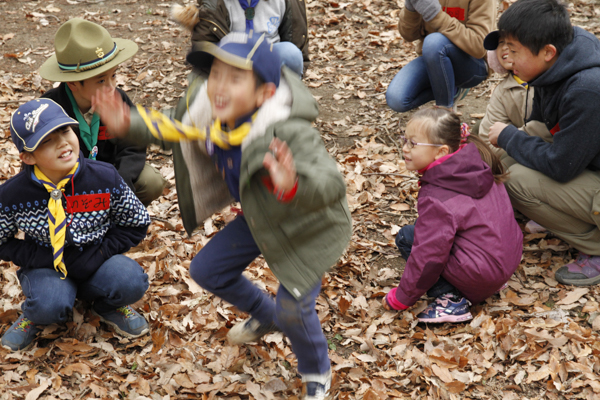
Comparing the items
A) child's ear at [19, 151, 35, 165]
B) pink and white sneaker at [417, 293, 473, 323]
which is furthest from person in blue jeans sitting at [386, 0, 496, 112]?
child's ear at [19, 151, 35, 165]

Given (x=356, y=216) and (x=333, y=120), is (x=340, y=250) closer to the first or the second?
(x=356, y=216)

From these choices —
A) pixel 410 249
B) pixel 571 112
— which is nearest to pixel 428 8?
pixel 571 112

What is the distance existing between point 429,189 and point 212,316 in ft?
6.57

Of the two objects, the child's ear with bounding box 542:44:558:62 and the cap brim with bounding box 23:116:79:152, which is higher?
the child's ear with bounding box 542:44:558:62

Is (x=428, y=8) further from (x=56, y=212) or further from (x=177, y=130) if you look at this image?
(x=56, y=212)

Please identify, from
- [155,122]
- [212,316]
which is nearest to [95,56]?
[155,122]

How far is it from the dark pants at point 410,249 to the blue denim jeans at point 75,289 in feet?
6.89

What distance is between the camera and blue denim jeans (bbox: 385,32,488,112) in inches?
233

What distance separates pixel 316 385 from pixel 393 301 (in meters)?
1.15

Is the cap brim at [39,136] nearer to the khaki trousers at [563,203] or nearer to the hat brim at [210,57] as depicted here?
the hat brim at [210,57]

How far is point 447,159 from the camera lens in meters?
4.07

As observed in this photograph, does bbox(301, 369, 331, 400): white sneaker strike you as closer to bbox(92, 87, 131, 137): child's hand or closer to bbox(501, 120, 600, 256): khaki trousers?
bbox(92, 87, 131, 137): child's hand

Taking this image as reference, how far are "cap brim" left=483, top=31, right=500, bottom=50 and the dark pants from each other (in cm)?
181

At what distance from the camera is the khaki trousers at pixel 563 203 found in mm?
4332
